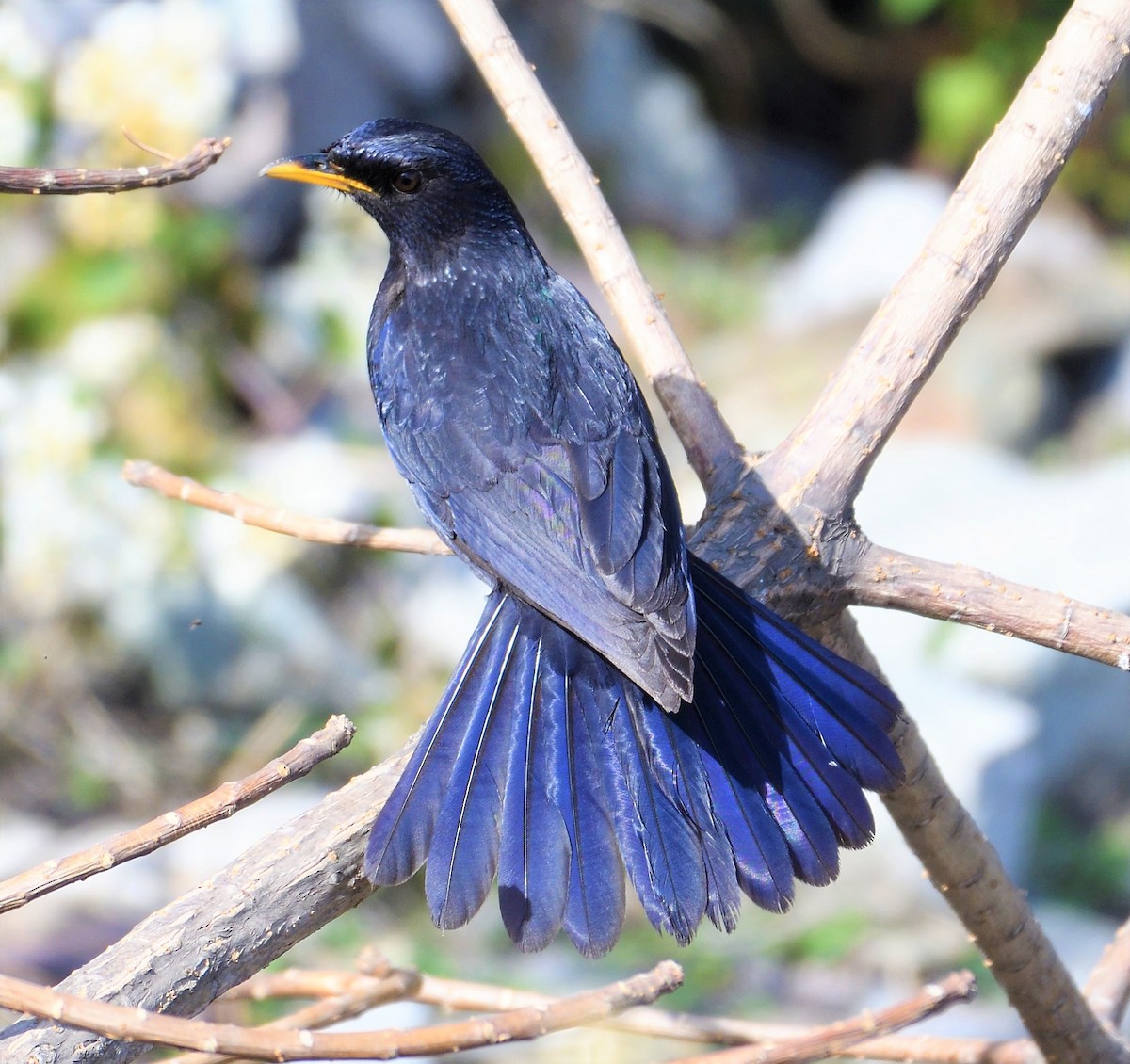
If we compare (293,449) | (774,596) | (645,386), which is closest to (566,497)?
(774,596)

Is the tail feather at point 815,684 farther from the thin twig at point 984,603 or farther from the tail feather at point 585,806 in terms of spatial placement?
the tail feather at point 585,806

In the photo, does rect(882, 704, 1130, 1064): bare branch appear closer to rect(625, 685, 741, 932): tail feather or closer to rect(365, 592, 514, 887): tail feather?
rect(625, 685, 741, 932): tail feather

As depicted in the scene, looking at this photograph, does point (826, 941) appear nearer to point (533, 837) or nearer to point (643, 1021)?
point (643, 1021)

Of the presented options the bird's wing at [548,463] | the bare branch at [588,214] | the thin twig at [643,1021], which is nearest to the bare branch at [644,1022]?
the thin twig at [643,1021]

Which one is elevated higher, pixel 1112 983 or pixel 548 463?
pixel 548 463

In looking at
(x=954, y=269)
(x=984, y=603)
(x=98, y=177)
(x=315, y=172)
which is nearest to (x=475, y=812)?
(x=984, y=603)

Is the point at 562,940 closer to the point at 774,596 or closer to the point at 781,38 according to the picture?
the point at 774,596
